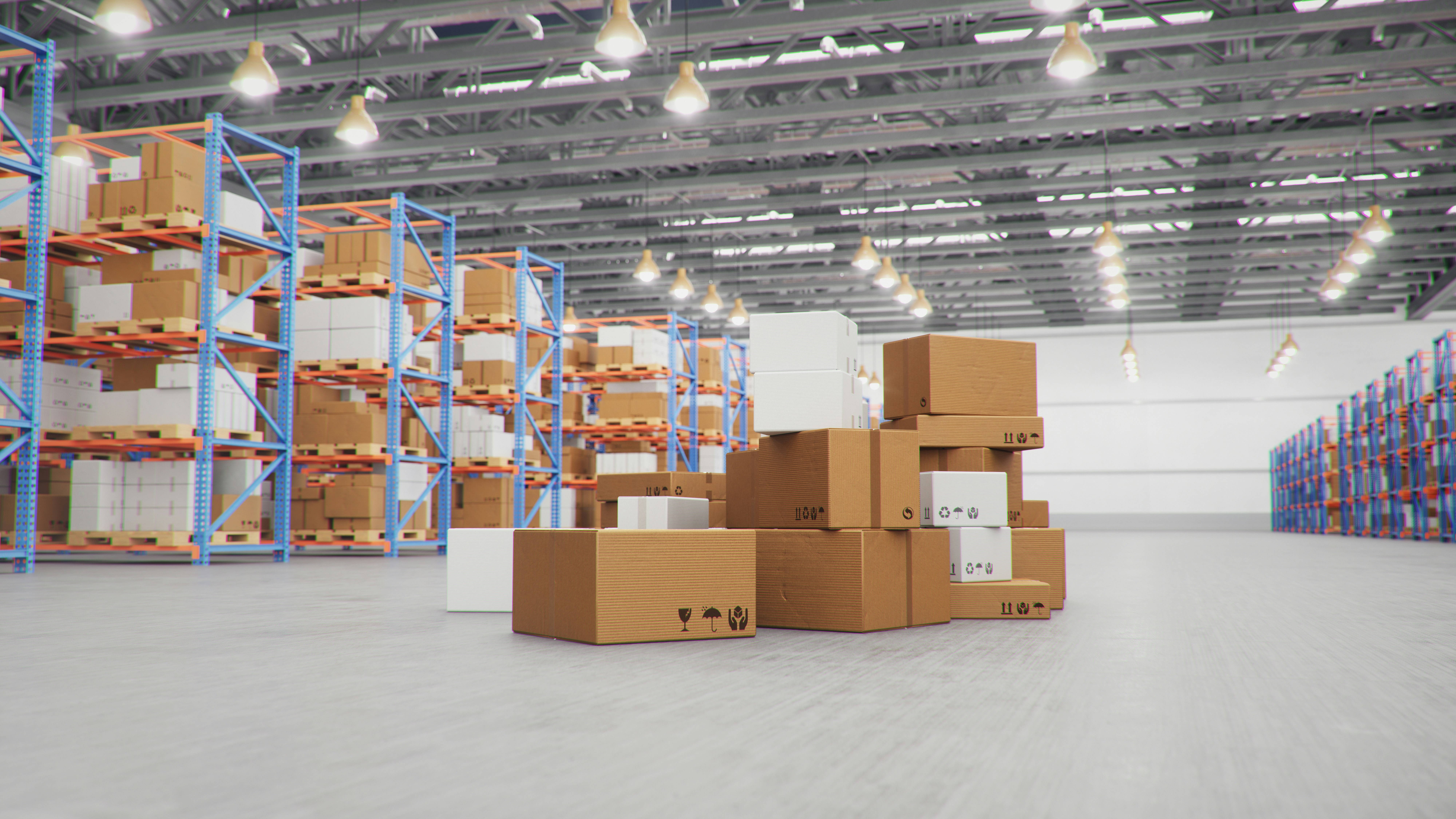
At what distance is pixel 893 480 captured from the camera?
176 inches

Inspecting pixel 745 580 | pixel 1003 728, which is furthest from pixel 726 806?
pixel 745 580

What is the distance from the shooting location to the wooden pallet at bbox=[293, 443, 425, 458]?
10.8 meters

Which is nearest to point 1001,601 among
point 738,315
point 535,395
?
point 535,395

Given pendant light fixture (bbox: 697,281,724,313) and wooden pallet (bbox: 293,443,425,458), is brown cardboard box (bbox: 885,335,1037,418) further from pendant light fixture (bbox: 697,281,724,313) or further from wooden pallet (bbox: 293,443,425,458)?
pendant light fixture (bbox: 697,281,724,313)

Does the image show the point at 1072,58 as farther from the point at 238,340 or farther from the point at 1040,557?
the point at 238,340

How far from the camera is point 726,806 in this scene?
1.75m

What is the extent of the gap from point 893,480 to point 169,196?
7334 millimetres

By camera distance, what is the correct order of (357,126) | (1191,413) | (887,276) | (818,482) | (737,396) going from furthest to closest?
(1191,413)
(737,396)
(887,276)
(357,126)
(818,482)

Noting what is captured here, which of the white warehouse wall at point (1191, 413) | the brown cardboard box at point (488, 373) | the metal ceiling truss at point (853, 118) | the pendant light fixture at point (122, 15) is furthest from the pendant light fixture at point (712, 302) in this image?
the white warehouse wall at point (1191, 413)

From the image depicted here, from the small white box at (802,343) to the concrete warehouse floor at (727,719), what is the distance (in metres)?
1.20

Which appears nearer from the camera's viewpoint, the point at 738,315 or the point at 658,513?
the point at 658,513

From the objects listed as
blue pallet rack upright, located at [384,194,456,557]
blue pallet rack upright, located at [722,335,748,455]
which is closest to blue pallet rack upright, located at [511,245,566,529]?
blue pallet rack upright, located at [384,194,456,557]

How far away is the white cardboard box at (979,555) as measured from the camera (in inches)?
195

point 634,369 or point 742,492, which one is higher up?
point 634,369
